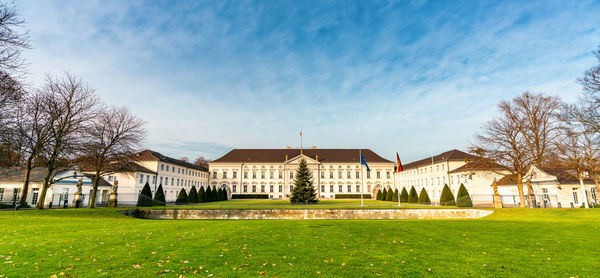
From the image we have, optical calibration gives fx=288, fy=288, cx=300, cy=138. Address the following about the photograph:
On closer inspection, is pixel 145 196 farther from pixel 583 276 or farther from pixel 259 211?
pixel 583 276

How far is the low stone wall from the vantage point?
23.6 m

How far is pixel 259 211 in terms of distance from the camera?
24.1m

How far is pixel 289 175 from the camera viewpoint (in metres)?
65.8

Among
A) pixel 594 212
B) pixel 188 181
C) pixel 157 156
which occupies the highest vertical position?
pixel 157 156

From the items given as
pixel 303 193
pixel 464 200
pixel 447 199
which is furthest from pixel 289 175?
pixel 464 200

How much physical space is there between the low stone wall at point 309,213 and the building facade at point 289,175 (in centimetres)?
3957

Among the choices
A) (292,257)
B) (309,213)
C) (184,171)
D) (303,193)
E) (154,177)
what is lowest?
(309,213)

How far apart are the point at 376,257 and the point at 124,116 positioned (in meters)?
27.9

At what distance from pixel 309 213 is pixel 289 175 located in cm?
4134

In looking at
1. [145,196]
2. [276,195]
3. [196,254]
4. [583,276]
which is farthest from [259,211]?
[276,195]

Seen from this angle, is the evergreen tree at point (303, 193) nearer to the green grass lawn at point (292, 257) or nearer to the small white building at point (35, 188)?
the small white building at point (35, 188)

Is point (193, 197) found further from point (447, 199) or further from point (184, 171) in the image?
point (447, 199)

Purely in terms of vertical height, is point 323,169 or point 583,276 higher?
point 323,169

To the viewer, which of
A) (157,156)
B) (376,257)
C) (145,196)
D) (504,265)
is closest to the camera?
(504,265)
